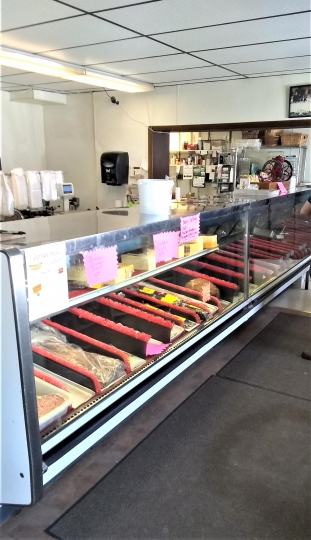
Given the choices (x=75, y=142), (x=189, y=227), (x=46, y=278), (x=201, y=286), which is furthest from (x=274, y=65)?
(x=46, y=278)

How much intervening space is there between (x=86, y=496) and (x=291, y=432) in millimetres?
1152

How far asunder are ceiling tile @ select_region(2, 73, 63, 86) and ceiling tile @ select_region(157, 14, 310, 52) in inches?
79.7

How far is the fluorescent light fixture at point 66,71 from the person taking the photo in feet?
12.3

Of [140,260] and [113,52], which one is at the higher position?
[113,52]

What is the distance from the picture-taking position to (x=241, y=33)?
3.08 m

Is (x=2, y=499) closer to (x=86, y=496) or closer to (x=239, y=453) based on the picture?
(x=86, y=496)

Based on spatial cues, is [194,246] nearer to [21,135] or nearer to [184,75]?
[184,75]

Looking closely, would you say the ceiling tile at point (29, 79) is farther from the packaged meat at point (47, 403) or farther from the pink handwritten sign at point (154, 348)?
the packaged meat at point (47, 403)

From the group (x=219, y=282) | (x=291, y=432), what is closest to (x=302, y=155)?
(x=219, y=282)

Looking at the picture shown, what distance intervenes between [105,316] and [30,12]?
200cm

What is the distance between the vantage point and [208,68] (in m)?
4.36

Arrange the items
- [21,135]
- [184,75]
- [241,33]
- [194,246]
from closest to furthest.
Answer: [194,246] → [241,33] → [184,75] → [21,135]

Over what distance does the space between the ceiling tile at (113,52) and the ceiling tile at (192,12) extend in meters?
0.46

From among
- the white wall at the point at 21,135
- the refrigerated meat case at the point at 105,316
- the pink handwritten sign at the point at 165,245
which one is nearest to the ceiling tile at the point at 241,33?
the refrigerated meat case at the point at 105,316
